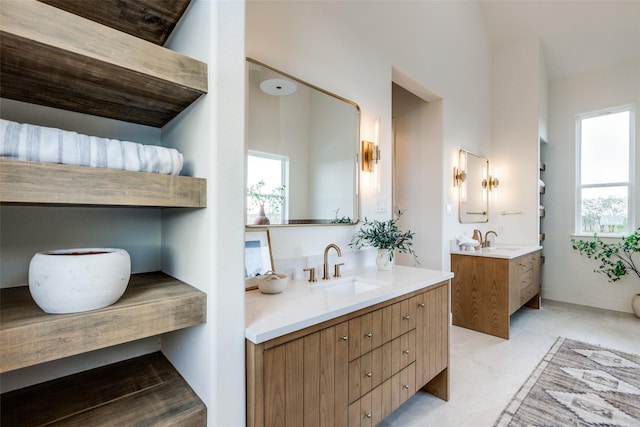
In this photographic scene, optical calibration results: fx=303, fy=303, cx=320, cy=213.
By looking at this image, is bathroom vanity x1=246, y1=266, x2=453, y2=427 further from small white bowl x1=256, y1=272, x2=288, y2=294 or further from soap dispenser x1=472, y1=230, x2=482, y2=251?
soap dispenser x1=472, y1=230, x2=482, y2=251

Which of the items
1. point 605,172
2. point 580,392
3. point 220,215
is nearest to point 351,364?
point 220,215

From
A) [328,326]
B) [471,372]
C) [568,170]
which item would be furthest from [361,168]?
[568,170]

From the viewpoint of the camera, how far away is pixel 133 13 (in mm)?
1008

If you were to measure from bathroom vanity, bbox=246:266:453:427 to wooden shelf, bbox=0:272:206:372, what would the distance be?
0.24 metres

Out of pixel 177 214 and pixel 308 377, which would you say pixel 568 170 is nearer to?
pixel 308 377

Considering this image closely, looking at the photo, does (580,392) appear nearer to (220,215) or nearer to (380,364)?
(380,364)

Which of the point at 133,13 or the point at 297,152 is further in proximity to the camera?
the point at 297,152

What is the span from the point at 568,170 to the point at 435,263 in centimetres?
271

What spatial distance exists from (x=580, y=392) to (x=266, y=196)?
2.52 metres

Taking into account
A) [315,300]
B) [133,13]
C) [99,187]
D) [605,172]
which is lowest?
[315,300]

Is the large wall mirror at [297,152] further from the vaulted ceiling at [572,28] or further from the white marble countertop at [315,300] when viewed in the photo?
the vaulted ceiling at [572,28]

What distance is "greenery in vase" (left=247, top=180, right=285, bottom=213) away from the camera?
1675 mm

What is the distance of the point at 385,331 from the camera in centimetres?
151

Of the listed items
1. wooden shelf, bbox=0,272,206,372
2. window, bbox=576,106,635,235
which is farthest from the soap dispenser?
wooden shelf, bbox=0,272,206,372
